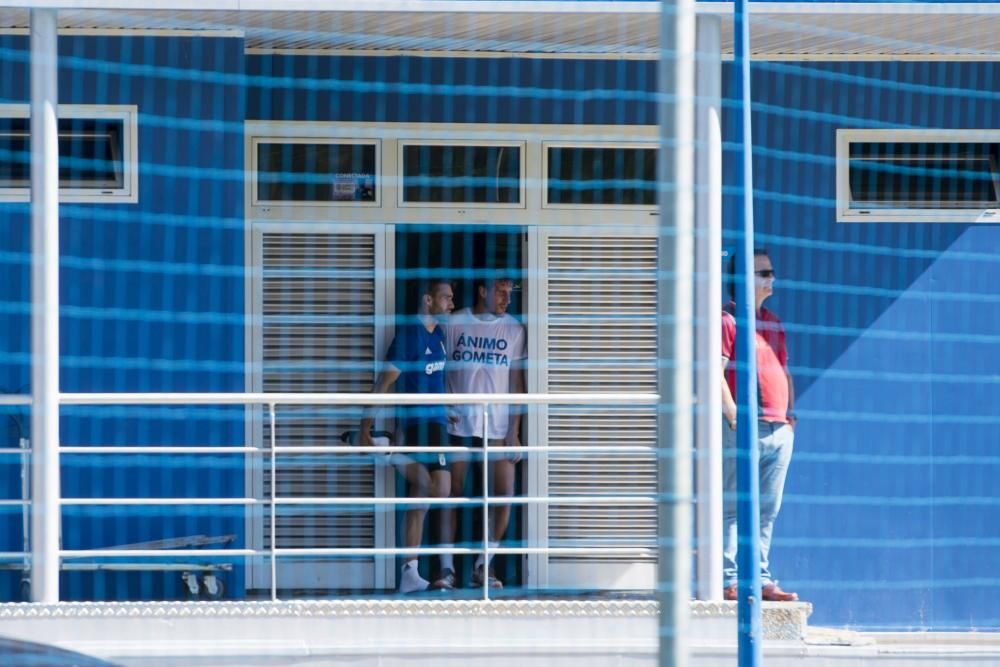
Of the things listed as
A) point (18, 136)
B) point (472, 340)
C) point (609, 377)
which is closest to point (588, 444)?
point (609, 377)

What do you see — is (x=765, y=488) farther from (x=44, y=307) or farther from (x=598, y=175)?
(x=44, y=307)

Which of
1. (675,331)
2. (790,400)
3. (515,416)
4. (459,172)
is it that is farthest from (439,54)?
(675,331)

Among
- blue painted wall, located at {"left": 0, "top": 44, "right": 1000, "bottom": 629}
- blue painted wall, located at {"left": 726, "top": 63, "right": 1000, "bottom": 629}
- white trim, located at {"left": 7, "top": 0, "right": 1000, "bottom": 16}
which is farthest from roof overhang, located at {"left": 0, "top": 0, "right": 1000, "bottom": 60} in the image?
blue painted wall, located at {"left": 726, "top": 63, "right": 1000, "bottom": 629}

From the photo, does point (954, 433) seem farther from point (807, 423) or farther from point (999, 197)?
point (999, 197)

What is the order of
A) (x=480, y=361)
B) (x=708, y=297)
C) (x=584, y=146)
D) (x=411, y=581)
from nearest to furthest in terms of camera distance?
1. (x=708, y=297)
2. (x=411, y=581)
3. (x=480, y=361)
4. (x=584, y=146)

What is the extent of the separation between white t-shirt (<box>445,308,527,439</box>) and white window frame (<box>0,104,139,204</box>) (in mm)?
1662

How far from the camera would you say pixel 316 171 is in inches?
304

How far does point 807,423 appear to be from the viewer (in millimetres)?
7887

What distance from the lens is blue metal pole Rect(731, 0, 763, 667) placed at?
5.39 meters

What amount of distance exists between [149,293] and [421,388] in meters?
1.36

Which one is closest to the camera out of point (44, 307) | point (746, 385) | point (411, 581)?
point (746, 385)

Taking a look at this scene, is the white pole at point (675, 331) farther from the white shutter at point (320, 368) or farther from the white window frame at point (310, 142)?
the white window frame at point (310, 142)

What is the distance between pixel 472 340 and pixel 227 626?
1.95 meters

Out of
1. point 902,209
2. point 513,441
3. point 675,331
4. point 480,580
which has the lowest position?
point 480,580
